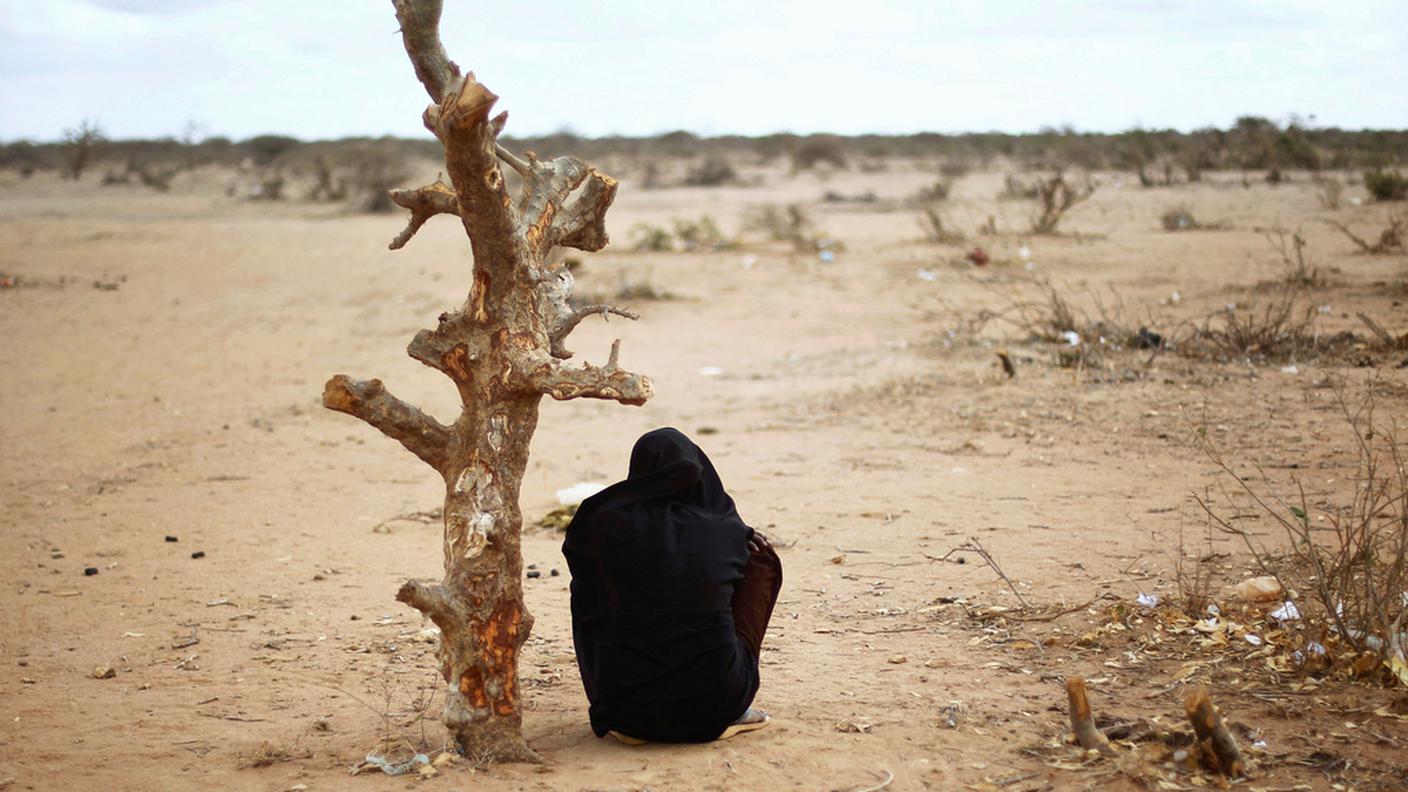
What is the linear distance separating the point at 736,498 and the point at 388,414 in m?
3.64

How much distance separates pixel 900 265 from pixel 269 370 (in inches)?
294

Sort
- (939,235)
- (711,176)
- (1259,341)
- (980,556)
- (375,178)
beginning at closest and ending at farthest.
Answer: (980,556)
(1259,341)
(939,235)
(375,178)
(711,176)

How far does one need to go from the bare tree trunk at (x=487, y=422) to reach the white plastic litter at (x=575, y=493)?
3.02 m

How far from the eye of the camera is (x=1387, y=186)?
1739 cm

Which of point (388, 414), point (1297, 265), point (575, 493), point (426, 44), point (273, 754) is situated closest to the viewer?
point (426, 44)

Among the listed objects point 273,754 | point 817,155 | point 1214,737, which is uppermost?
point 817,155

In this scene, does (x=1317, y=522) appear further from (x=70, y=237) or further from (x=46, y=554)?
(x=70, y=237)

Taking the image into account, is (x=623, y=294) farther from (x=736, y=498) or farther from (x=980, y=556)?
(x=980, y=556)

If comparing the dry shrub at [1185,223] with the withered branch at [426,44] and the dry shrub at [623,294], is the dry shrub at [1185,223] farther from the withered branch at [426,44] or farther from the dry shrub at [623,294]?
the withered branch at [426,44]

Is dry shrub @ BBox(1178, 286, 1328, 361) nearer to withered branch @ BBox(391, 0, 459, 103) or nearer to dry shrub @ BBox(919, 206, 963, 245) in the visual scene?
withered branch @ BBox(391, 0, 459, 103)

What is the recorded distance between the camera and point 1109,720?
3.56 meters

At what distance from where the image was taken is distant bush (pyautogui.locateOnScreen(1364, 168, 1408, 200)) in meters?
17.3

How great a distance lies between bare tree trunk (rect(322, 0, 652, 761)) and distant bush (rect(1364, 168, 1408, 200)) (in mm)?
17370

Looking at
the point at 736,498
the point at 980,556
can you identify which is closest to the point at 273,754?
the point at 980,556
